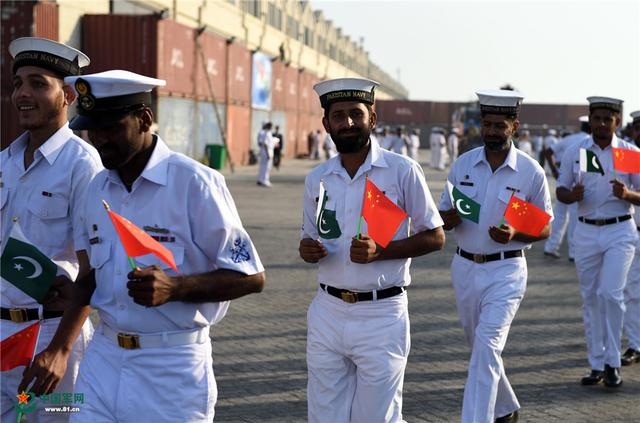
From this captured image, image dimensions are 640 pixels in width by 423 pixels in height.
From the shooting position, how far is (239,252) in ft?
11.9

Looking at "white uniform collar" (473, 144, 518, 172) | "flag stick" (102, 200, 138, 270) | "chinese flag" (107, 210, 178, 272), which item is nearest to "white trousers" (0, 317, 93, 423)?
"flag stick" (102, 200, 138, 270)

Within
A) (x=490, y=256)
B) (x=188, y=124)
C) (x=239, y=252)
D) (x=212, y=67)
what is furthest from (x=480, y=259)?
(x=212, y=67)

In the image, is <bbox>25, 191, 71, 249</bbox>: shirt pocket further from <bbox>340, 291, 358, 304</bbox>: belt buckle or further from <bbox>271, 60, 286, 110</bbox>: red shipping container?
<bbox>271, 60, 286, 110</bbox>: red shipping container

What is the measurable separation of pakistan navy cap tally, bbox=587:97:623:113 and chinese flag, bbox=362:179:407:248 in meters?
3.81

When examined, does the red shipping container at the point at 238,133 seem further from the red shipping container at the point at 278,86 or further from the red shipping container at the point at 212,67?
the red shipping container at the point at 278,86

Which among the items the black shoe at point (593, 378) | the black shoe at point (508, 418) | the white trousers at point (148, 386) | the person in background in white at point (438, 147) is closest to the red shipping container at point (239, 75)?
the person in background in white at point (438, 147)

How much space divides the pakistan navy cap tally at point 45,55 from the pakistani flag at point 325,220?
4.88 feet

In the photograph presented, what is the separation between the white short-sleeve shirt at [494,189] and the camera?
20.4 ft

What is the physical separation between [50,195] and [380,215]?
167 cm

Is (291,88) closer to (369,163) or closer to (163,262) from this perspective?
(369,163)

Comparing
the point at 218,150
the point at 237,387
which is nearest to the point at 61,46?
the point at 237,387

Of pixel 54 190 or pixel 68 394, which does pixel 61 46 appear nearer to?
pixel 54 190

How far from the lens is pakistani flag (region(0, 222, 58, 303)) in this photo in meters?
3.96

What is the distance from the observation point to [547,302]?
435 inches
